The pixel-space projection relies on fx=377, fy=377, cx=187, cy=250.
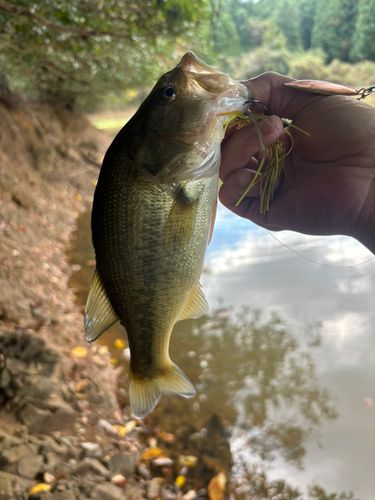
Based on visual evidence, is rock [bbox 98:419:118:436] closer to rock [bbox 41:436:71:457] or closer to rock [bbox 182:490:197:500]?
rock [bbox 41:436:71:457]

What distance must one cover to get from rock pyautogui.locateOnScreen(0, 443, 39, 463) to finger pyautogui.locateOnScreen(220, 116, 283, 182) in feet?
6.07

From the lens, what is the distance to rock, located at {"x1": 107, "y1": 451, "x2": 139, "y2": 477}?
91.1 inches

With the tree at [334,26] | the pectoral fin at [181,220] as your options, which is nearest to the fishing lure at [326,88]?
the pectoral fin at [181,220]

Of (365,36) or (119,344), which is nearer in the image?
(119,344)

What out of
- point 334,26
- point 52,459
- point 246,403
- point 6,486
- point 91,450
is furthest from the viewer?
point 334,26

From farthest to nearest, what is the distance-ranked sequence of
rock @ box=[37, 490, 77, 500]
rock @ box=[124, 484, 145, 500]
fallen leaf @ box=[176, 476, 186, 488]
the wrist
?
1. fallen leaf @ box=[176, 476, 186, 488]
2. rock @ box=[124, 484, 145, 500]
3. rock @ box=[37, 490, 77, 500]
4. the wrist

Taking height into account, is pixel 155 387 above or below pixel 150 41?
below

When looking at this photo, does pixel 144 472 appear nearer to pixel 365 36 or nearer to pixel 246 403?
pixel 246 403

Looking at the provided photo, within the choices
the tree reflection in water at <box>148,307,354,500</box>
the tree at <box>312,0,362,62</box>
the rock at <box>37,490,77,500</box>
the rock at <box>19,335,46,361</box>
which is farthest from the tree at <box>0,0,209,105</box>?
the tree at <box>312,0,362,62</box>

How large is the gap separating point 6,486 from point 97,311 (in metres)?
1.38

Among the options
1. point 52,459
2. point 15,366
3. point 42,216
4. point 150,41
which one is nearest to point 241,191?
point 52,459

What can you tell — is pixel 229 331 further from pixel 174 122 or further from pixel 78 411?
pixel 174 122

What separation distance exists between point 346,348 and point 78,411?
251 centimetres

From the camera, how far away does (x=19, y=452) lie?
205 centimetres
